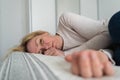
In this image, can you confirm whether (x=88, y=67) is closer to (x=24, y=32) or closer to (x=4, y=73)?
(x=4, y=73)

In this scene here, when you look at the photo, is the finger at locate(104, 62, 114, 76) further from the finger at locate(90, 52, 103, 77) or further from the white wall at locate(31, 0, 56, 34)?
the white wall at locate(31, 0, 56, 34)

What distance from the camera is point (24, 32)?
1.64 meters

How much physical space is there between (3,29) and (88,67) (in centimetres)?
132

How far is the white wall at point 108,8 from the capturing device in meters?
1.67

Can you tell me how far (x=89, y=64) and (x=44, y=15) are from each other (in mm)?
1298

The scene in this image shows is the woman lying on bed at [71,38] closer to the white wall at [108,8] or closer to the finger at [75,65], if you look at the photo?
the finger at [75,65]

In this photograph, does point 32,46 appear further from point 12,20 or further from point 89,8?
point 89,8

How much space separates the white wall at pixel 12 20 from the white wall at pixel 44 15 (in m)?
0.08

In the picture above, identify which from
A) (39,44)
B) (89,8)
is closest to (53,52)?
(39,44)

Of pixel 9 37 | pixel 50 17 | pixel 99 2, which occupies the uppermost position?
pixel 99 2

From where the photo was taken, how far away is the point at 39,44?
1.03 meters

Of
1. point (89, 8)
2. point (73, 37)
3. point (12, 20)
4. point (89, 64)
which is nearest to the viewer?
point (89, 64)

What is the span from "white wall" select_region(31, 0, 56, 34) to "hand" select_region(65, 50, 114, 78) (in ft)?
4.05

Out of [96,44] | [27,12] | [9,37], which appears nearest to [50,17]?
[27,12]
